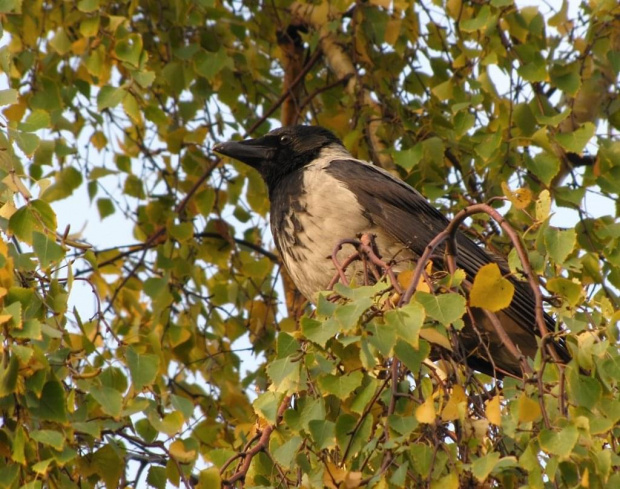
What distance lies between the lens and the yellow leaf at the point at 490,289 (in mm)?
2377

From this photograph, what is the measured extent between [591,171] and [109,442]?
8.70 feet

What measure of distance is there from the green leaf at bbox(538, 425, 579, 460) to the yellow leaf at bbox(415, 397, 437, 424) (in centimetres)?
24

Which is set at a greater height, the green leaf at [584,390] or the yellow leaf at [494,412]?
the yellow leaf at [494,412]

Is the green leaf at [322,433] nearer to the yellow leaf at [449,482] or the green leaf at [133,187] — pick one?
the yellow leaf at [449,482]

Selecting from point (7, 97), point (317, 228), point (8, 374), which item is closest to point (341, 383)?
point (8, 374)

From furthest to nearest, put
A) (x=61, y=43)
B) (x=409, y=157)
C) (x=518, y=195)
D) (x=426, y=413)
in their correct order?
(x=61, y=43) → (x=409, y=157) → (x=518, y=195) → (x=426, y=413)

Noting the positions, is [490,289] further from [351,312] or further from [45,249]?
[45,249]

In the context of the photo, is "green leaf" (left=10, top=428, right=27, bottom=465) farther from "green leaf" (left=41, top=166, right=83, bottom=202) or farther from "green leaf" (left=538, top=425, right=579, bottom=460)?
"green leaf" (left=41, top=166, right=83, bottom=202)

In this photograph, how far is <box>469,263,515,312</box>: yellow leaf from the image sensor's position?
2.38 m

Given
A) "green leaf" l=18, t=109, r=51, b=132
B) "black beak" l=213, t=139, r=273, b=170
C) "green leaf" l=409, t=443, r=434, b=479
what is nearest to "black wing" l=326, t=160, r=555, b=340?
"black beak" l=213, t=139, r=273, b=170

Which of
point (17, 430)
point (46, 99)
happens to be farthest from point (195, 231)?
point (17, 430)

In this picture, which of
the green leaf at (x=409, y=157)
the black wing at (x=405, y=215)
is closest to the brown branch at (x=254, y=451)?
the green leaf at (x=409, y=157)

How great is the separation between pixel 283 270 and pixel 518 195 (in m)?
2.82

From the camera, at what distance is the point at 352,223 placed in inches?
182
